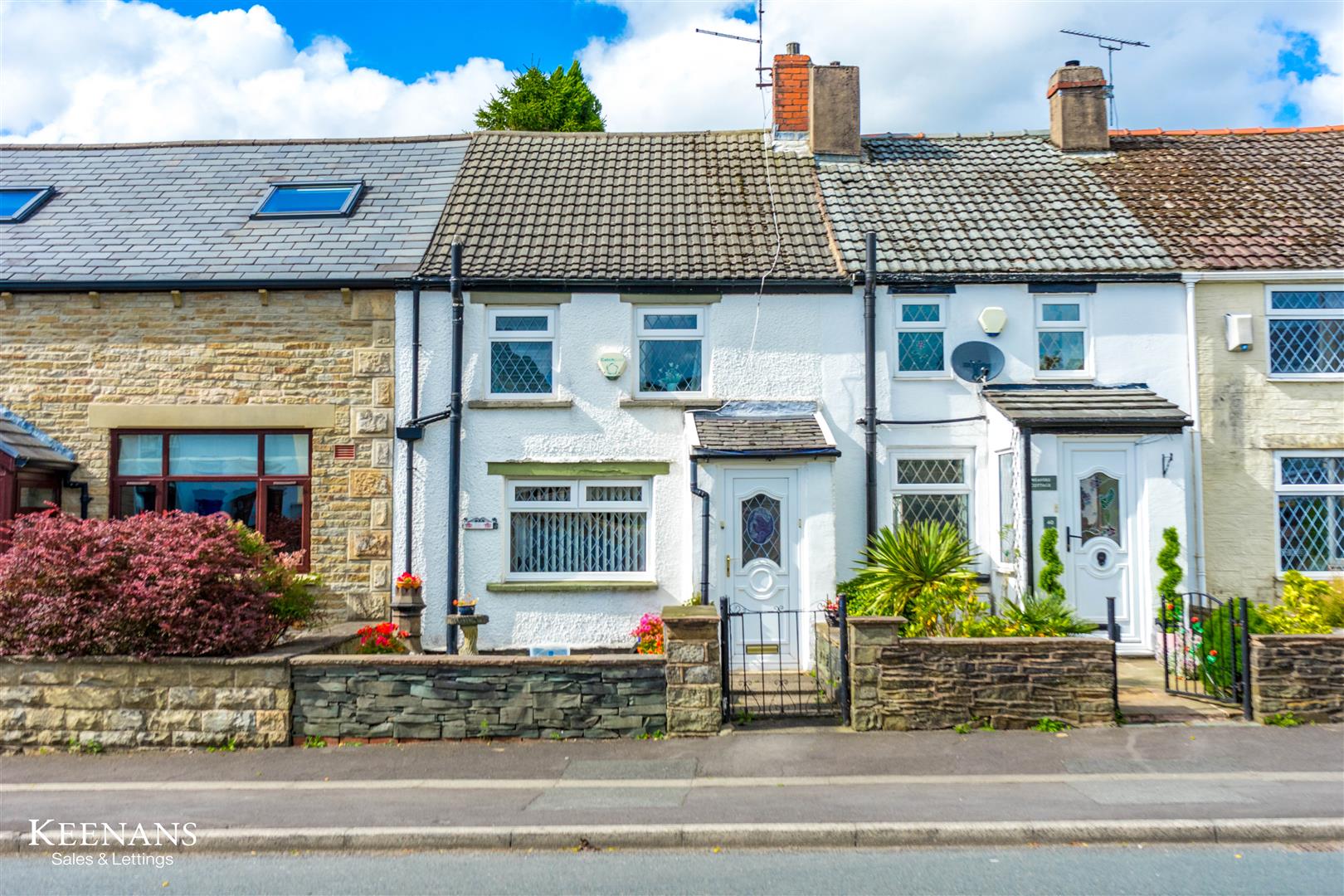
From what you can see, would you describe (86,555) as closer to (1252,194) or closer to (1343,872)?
(1343,872)

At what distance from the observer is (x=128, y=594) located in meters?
8.81

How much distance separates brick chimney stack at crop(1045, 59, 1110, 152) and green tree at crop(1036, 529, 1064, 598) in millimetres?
7843

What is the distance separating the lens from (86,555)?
Result: 9094mm

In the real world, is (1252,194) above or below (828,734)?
above

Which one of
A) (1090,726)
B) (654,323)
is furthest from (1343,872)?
(654,323)

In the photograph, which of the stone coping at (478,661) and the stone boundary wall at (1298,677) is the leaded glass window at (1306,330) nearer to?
the stone boundary wall at (1298,677)

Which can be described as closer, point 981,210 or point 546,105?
point 981,210

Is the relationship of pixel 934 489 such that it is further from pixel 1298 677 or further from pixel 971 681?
pixel 1298 677

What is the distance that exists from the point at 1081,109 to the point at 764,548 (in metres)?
9.73

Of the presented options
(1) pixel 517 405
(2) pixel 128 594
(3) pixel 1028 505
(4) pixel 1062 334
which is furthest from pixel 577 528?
(4) pixel 1062 334

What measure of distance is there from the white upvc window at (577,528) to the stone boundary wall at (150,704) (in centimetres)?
443

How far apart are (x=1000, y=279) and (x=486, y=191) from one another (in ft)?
25.4

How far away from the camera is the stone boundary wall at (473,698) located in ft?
28.6

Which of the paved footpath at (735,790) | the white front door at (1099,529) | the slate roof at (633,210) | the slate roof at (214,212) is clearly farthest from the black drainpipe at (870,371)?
the slate roof at (214,212)
